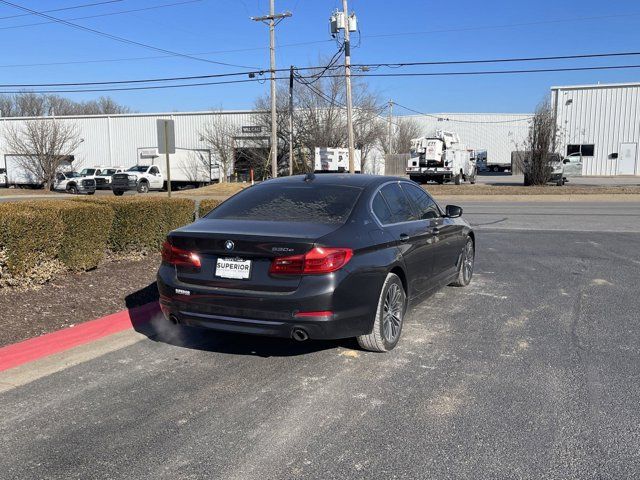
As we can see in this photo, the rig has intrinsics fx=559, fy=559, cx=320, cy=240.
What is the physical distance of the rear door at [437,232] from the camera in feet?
19.4

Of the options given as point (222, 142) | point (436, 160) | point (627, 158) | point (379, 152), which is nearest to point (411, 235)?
point (436, 160)

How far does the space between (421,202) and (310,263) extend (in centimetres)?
238

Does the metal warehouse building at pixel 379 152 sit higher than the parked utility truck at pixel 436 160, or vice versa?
the metal warehouse building at pixel 379 152

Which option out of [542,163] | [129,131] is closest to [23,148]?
[129,131]

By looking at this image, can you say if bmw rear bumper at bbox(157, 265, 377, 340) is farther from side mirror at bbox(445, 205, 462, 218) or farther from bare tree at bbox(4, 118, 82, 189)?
bare tree at bbox(4, 118, 82, 189)

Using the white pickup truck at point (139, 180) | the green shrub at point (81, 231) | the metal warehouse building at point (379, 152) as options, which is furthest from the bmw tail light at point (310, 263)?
the metal warehouse building at point (379, 152)

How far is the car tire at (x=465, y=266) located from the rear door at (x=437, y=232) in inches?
18.2

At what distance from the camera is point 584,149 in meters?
48.4

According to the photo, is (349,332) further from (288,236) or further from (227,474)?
(227,474)

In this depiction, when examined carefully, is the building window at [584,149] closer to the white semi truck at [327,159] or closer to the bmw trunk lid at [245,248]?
the white semi truck at [327,159]

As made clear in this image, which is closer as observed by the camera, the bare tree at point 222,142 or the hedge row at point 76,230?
the hedge row at point 76,230

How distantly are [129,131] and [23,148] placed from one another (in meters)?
13.2

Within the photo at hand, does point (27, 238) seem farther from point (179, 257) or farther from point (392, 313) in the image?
point (392, 313)

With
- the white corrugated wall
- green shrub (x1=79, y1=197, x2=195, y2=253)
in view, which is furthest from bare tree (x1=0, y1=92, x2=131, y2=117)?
green shrub (x1=79, y1=197, x2=195, y2=253)
